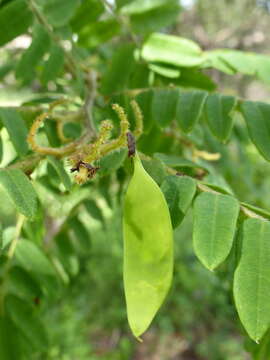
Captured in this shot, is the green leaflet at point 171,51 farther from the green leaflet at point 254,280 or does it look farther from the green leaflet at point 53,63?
the green leaflet at point 254,280

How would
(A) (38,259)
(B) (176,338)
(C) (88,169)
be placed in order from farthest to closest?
(B) (176,338) < (A) (38,259) < (C) (88,169)

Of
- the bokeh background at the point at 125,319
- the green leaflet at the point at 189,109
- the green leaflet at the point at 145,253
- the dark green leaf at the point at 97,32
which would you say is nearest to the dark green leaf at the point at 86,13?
the dark green leaf at the point at 97,32

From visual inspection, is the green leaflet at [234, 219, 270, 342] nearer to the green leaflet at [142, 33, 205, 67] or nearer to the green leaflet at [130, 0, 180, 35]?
the green leaflet at [142, 33, 205, 67]

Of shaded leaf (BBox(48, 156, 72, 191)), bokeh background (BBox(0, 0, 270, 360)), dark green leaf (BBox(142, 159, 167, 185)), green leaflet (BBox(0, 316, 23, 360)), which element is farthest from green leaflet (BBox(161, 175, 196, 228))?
bokeh background (BBox(0, 0, 270, 360))

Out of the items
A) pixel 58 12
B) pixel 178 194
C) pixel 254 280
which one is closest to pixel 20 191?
pixel 178 194

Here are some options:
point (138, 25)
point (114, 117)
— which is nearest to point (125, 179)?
point (114, 117)

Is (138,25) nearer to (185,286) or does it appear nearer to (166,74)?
(166,74)
